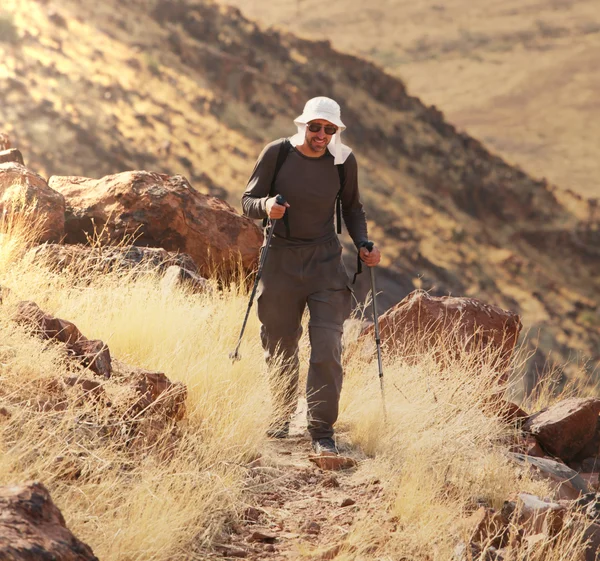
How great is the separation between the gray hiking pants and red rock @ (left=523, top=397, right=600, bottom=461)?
1948mm

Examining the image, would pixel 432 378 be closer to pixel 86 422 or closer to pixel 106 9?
pixel 86 422

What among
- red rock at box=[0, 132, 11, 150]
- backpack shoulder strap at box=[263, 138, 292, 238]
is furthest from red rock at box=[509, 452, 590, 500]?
red rock at box=[0, 132, 11, 150]

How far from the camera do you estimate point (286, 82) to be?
121 ft

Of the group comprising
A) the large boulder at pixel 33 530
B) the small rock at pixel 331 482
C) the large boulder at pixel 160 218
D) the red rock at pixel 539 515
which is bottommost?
the small rock at pixel 331 482

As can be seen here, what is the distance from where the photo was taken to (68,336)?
4.07m

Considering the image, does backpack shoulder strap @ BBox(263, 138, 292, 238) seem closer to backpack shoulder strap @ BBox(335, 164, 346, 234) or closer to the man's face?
the man's face

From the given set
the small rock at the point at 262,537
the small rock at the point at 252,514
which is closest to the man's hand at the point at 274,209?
the small rock at the point at 252,514

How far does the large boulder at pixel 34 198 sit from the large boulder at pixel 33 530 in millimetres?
4673

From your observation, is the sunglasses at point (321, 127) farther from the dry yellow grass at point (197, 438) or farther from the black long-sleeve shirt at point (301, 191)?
the dry yellow grass at point (197, 438)

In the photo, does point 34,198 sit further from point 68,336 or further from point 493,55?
point 493,55

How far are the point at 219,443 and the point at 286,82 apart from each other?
34297 mm

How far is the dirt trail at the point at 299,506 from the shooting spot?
11.0 feet

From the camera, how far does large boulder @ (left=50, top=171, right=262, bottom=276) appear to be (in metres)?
7.77

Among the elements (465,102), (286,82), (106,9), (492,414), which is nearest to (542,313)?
(286,82)
